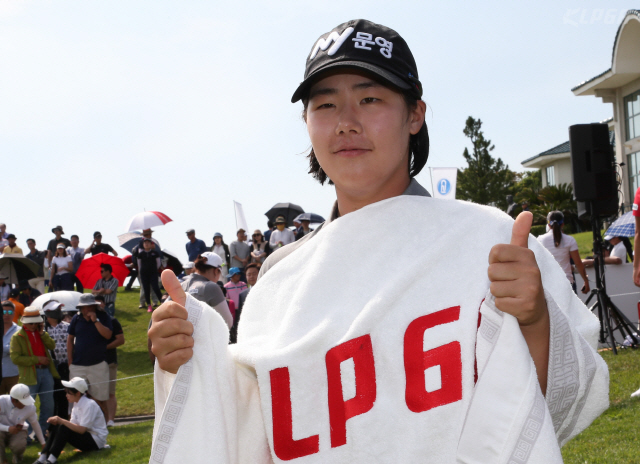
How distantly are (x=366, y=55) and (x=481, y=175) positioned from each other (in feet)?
174

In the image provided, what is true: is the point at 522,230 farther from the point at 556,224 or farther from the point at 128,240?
the point at 128,240

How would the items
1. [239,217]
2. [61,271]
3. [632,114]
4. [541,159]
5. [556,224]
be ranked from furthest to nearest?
[541,159] → [632,114] → [239,217] → [61,271] → [556,224]

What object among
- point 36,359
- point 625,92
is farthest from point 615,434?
point 625,92

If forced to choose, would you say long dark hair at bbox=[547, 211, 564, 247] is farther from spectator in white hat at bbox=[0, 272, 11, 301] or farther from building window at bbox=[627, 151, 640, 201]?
building window at bbox=[627, 151, 640, 201]

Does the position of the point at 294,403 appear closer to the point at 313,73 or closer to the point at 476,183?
the point at 313,73

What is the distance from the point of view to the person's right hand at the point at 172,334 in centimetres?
169

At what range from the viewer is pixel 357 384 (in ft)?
5.21

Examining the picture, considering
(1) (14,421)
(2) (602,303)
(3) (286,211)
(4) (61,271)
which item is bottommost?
(1) (14,421)

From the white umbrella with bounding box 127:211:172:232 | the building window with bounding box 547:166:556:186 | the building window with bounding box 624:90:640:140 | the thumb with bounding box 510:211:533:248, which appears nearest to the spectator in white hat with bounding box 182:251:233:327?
the thumb with bounding box 510:211:533:248

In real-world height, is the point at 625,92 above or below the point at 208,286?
above

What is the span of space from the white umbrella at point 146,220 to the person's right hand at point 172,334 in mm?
15765

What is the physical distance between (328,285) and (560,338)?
0.59 metres

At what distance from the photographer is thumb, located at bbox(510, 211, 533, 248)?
1.49 m

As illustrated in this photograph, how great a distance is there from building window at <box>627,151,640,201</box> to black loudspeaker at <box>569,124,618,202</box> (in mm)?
20609
